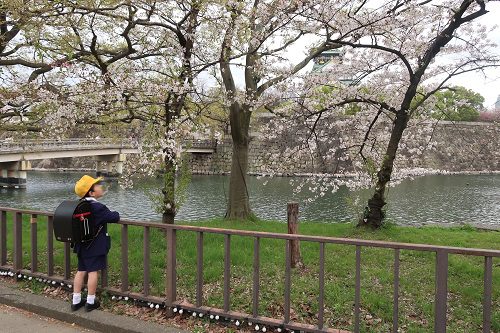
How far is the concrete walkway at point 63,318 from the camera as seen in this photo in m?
3.54

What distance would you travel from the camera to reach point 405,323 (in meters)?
3.74

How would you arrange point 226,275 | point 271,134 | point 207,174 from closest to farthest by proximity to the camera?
point 226,275
point 271,134
point 207,174

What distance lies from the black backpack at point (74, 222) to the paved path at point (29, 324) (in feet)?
2.60

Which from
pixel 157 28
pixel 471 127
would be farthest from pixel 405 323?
pixel 471 127

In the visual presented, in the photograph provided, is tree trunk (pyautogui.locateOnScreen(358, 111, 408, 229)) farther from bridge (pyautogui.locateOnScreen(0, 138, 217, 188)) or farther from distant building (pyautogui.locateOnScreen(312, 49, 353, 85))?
bridge (pyautogui.locateOnScreen(0, 138, 217, 188))

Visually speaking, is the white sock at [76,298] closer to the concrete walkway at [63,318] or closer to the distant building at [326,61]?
the concrete walkway at [63,318]

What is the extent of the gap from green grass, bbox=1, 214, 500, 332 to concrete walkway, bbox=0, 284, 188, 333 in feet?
2.18

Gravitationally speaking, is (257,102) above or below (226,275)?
above

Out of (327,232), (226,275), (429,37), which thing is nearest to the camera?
(226,275)

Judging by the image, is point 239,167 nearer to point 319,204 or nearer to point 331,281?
point 331,281

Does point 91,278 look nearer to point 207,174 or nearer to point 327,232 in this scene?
point 327,232

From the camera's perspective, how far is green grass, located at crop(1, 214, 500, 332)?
12.8 ft

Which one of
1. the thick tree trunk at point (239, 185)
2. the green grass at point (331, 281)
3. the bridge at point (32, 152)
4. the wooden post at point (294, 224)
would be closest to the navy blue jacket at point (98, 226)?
the green grass at point (331, 281)

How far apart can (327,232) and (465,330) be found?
5.66m
